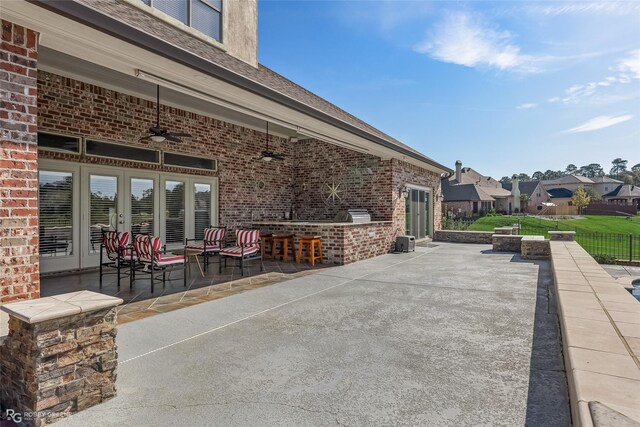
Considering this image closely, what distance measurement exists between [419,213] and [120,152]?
9.76 meters

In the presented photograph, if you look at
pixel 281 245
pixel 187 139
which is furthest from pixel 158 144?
pixel 281 245

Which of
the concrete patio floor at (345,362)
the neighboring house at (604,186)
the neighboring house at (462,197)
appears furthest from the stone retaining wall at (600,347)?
the neighboring house at (604,186)

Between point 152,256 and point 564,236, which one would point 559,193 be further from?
point 152,256

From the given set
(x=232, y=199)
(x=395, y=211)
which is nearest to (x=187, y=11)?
(x=232, y=199)

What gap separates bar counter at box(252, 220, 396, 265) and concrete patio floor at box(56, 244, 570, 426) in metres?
2.89

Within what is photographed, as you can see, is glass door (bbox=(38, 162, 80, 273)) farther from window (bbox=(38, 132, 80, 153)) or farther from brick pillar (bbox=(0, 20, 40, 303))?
brick pillar (bbox=(0, 20, 40, 303))

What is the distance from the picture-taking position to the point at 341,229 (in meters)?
7.99

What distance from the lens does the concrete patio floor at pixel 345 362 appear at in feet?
6.91

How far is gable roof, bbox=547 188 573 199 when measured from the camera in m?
55.0

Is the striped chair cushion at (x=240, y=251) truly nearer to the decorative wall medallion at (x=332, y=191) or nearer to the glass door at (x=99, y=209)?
the glass door at (x=99, y=209)

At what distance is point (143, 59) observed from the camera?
3.98m

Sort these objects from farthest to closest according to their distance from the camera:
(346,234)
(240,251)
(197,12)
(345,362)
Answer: (346,234)
(197,12)
(240,251)
(345,362)

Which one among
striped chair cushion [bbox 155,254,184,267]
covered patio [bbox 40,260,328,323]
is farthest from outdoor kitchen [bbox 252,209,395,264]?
striped chair cushion [bbox 155,254,184,267]

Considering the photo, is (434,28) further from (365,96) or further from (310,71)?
(365,96)
